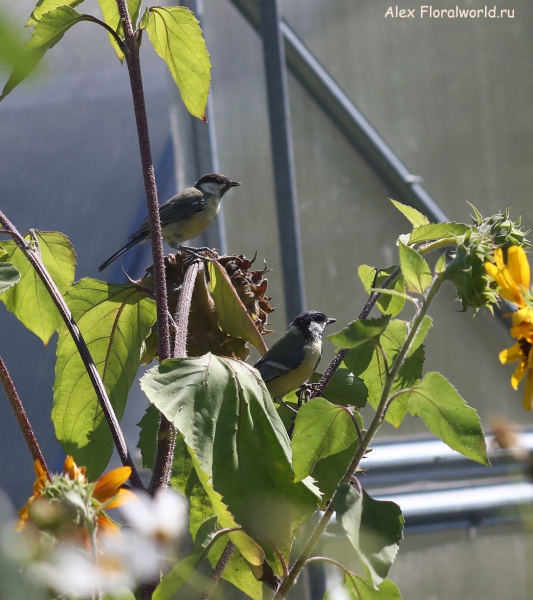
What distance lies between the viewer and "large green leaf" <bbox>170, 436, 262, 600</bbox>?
1.08 ft

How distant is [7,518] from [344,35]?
1625 millimetres

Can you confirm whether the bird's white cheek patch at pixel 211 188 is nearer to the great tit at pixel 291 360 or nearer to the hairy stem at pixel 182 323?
the great tit at pixel 291 360

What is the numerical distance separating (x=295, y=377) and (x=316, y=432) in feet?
1.38

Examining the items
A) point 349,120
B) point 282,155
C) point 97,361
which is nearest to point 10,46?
point 97,361

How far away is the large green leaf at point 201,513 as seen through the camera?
328 millimetres

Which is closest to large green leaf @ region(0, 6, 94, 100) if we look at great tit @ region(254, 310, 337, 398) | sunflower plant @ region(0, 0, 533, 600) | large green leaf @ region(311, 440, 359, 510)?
sunflower plant @ region(0, 0, 533, 600)

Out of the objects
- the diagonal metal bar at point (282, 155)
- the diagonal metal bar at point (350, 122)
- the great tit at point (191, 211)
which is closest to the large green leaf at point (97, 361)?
the great tit at point (191, 211)

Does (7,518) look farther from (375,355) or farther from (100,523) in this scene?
(375,355)

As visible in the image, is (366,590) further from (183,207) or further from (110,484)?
(183,207)

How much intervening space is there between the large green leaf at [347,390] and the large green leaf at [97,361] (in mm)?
116

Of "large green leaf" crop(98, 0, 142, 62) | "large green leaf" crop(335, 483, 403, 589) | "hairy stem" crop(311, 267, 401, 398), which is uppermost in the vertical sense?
"large green leaf" crop(98, 0, 142, 62)

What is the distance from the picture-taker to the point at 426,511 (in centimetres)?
152

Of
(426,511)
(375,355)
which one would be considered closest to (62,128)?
(426,511)

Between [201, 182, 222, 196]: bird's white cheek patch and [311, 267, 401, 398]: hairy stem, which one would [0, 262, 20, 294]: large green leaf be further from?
[201, 182, 222, 196]: bird's white cheek patch
